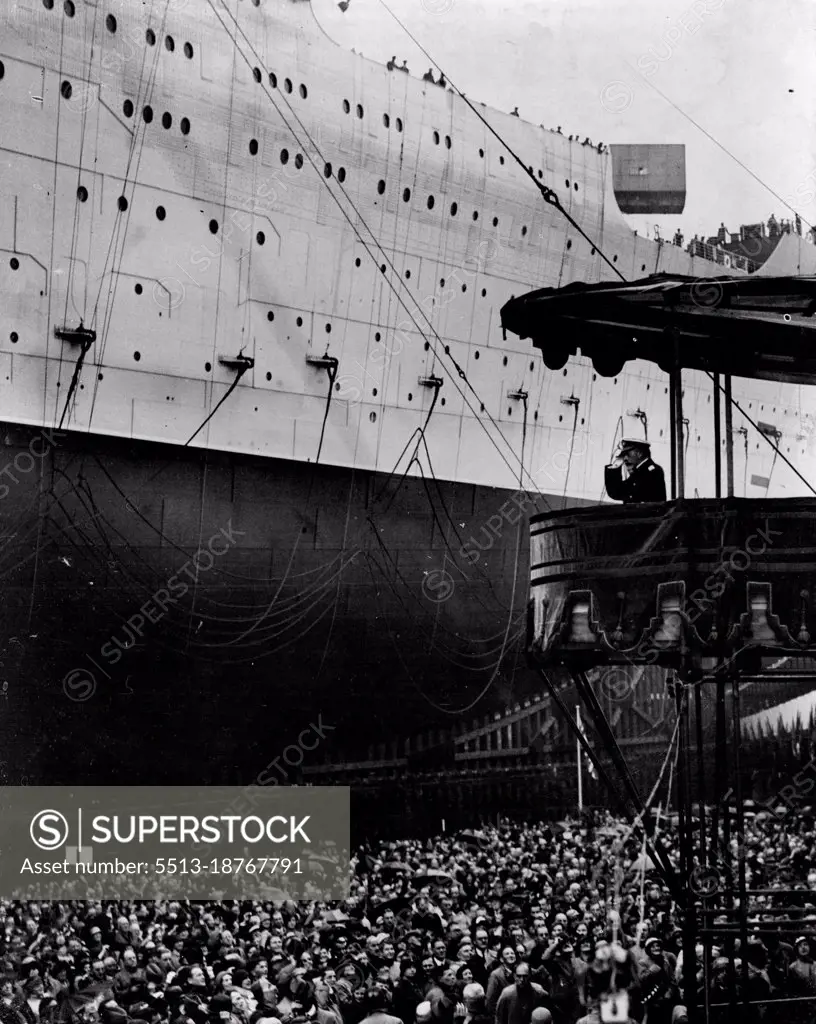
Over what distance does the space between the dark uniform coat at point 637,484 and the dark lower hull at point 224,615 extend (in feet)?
21.3

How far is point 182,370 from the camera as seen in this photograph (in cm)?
1321

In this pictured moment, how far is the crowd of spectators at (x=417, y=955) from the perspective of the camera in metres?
6.13

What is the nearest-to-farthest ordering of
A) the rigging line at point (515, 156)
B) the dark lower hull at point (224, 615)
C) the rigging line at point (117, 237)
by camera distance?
the dark lower hull at point (224, 615)
the rigging line at point (117, 237)
the rigging line at point (515, 156)

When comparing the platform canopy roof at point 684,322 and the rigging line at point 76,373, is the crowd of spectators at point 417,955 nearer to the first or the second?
the platform canopy roof at point 684,322

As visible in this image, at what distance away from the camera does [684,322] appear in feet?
22.0

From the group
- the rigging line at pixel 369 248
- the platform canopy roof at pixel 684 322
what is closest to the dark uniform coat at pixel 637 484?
the platform canopy roof at pixel 684 322

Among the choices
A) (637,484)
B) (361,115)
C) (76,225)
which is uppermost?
(361,115)

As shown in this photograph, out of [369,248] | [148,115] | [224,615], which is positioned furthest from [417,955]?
[369,248]

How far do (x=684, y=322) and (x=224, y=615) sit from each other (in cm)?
769

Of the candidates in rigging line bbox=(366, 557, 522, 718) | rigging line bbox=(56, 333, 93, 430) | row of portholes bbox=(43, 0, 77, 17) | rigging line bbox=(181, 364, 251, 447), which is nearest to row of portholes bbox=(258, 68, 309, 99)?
row of portholes bbox=(43, 0, 77, 17)

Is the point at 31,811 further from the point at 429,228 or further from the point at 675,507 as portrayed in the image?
the point at 429,228

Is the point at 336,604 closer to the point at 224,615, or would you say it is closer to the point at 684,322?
the point at 224,615

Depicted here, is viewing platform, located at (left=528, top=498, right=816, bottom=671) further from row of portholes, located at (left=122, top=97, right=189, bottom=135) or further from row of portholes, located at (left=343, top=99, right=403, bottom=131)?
row of portholes, located at (left=343, top=99, right=403, bottom=131)

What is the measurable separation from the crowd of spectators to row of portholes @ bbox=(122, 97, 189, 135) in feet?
25.0
